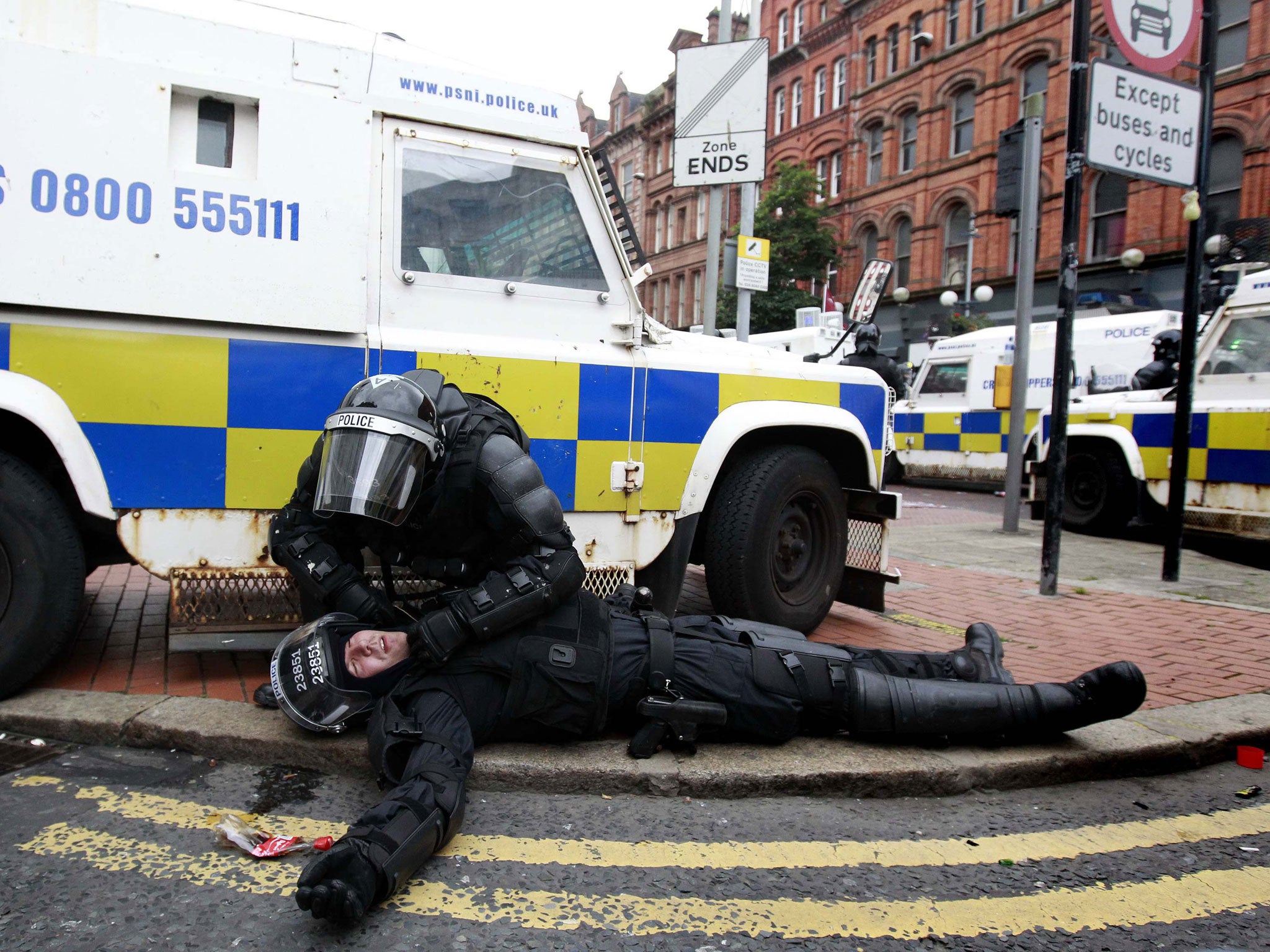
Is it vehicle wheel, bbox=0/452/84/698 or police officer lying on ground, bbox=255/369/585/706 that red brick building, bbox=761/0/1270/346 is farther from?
vehicle wheel, bbox=0/452/84/698

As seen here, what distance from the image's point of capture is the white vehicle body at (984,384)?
1232 cm

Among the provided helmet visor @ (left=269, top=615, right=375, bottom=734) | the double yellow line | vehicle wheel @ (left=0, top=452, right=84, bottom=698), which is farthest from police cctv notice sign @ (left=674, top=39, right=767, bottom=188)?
the double yellow line

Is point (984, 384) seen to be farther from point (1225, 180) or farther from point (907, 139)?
point (907, 139)

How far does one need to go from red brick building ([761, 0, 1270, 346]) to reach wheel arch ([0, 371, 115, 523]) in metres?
19.9

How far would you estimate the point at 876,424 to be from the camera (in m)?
4.50

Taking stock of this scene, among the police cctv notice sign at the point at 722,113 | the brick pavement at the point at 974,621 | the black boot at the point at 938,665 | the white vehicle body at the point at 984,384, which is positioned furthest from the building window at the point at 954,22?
the black boot at the point at 938,665

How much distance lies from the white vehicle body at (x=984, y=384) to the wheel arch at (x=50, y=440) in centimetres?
1084

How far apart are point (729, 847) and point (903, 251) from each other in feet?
102

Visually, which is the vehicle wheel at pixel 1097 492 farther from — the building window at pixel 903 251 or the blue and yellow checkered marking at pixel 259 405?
the building window at pixel 903 251

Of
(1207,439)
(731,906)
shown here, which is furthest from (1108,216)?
(731,906)

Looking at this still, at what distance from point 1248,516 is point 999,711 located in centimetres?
559

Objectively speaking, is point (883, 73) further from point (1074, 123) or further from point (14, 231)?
point (14, 231)

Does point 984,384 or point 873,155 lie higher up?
point 873,155

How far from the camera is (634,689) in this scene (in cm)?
289
